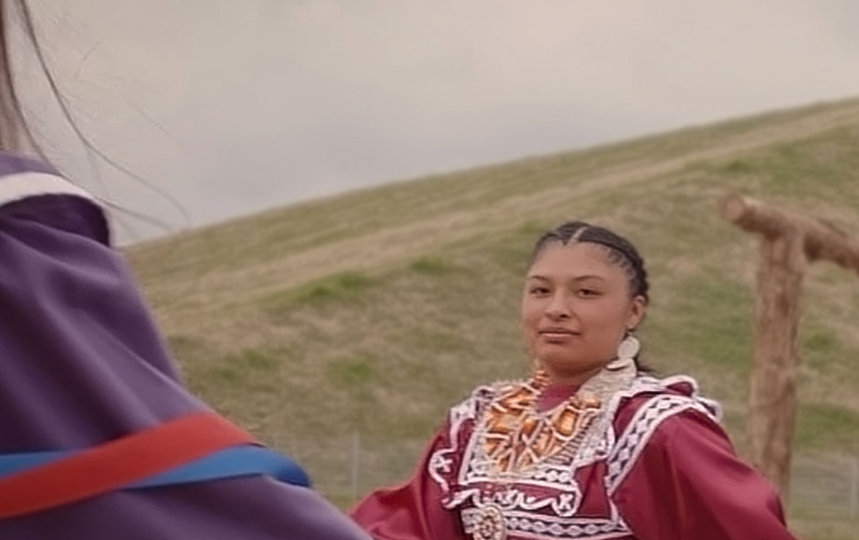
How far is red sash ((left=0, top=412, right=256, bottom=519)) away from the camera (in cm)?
89

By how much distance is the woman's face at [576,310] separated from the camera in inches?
155

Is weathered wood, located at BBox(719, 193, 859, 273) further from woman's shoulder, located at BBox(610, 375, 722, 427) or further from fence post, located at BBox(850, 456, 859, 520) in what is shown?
fence post, located at BBox(850, 456, 859, 520)

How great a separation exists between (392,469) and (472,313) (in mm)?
3734

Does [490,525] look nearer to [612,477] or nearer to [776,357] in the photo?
[612,477]

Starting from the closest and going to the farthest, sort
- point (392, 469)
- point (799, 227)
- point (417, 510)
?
point (417, 510) → point (799, 227) → point (392, 469)

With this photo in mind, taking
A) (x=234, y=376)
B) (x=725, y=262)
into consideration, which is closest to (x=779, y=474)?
(x=234, y=376)

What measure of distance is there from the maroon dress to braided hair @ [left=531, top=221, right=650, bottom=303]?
0.65ft

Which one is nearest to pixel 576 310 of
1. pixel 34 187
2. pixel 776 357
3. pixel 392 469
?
pixel 34 187

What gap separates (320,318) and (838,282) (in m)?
6.40

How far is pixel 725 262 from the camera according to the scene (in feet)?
81.3

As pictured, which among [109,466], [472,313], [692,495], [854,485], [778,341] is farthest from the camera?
[472,313]

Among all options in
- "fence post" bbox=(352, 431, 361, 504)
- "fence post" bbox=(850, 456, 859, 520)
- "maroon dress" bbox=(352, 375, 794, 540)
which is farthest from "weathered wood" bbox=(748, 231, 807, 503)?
"fence post" bbox=(850, 456, 859, 520)

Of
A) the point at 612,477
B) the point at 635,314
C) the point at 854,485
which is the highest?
the point at 635,314

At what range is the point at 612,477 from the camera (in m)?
→ 3.87
